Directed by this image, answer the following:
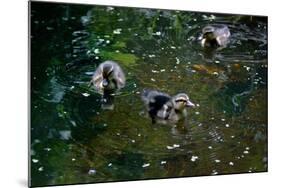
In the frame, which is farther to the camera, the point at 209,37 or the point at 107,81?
the point at 209,37

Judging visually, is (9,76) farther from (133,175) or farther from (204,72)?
(204,72)

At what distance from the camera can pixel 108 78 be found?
8.91ft

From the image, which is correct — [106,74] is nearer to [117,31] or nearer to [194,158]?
[117,31]

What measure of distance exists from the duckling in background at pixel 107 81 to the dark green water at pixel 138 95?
0.03m

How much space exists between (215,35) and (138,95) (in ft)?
2.03

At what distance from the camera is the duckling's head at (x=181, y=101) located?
2840mm

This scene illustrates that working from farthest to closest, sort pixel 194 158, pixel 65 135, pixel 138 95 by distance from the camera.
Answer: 1. pixel 194 158
2. pixel 138 95
3. pixel 65 135

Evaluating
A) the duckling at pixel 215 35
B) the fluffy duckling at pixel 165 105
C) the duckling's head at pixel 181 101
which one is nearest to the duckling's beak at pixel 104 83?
the fluffy duckling at pixel 165 105

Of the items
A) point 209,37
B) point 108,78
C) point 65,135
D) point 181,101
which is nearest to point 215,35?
point 209,37

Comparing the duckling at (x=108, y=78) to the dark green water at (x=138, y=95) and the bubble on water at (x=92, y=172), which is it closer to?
the dark green water at (x=138, y=95)

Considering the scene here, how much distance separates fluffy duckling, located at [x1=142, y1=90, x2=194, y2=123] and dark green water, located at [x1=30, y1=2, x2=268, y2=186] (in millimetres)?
39

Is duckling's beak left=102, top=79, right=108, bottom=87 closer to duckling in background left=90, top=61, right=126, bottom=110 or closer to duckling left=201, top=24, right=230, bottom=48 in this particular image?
duckling in background left=90, top=61, right=126, bottom=110

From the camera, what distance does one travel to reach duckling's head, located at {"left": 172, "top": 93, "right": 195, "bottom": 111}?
9.32 ft
